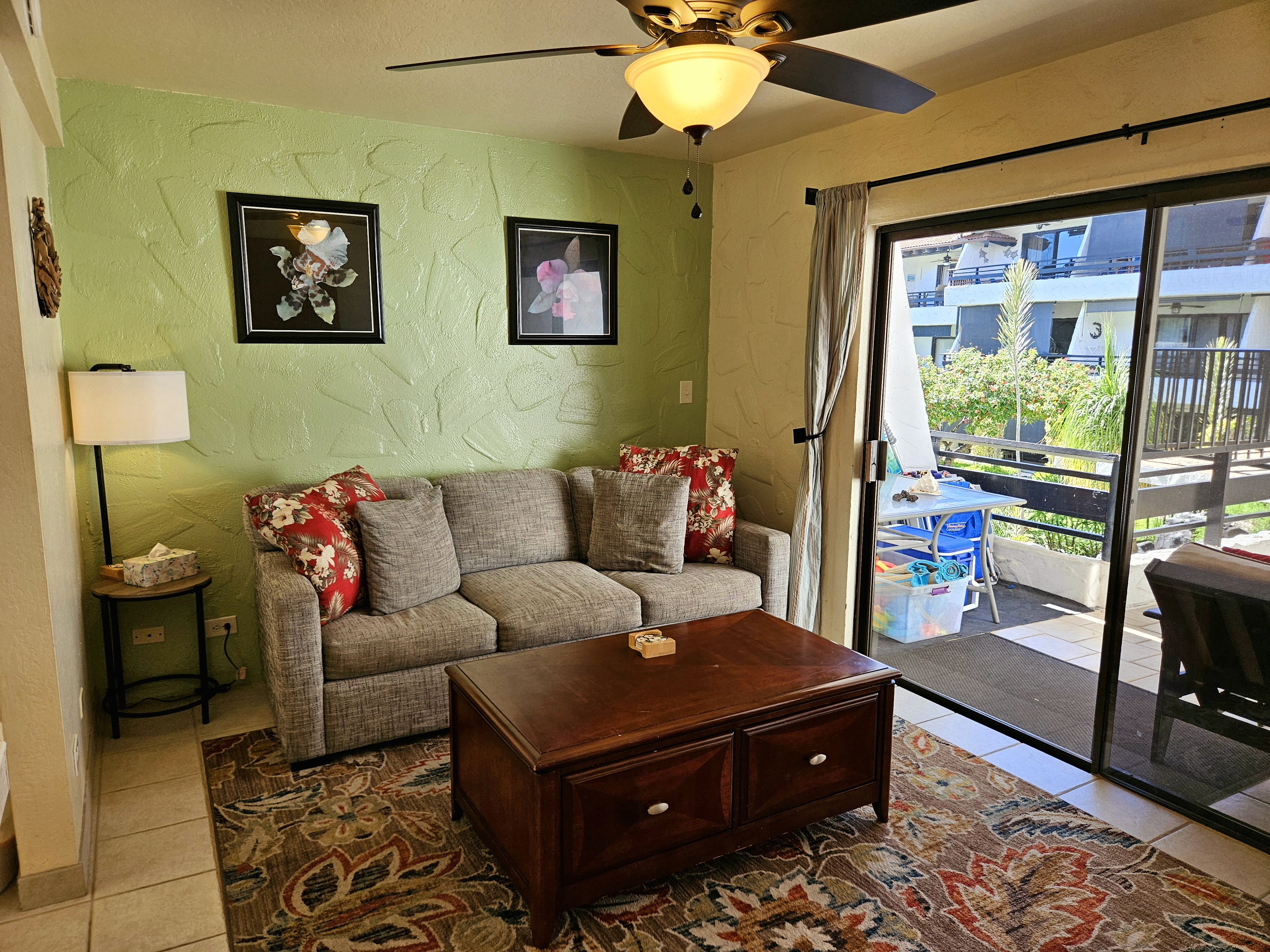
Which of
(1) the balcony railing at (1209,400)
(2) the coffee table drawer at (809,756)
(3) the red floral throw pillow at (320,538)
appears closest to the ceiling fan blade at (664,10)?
(2) the coffee table drawer at (809,756)

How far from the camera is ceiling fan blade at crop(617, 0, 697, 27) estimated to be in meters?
1.62

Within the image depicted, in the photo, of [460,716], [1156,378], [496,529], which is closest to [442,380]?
[496,529]

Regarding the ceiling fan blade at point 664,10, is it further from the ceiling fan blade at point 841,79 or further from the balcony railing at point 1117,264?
the balcony railing at point 1117,264

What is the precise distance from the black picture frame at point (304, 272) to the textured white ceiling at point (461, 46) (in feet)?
1.46

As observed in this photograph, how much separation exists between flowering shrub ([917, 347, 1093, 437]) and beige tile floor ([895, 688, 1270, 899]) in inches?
48.1

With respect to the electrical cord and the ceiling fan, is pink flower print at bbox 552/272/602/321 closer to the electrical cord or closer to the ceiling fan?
the electrical cord

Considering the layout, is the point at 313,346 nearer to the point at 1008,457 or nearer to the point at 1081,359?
the point at 1008,457

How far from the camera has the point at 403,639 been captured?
121 inches

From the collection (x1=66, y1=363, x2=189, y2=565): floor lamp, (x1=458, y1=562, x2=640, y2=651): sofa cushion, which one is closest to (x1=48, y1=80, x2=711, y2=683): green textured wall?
(x1=66, y1=363, x2=189, y2=565): floor lamp

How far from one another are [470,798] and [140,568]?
1.69 metres

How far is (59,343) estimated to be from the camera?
3.13m

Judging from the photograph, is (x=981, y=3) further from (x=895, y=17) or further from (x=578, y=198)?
(x=578, y=198)

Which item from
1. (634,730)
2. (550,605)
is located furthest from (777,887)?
(550,605)

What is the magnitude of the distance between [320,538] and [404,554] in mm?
339
